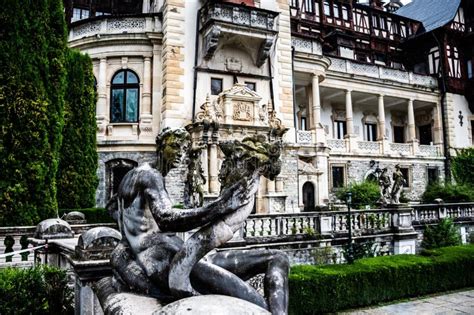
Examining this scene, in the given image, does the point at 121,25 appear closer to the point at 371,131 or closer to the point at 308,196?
the point at 308,196

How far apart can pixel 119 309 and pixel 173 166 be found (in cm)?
123

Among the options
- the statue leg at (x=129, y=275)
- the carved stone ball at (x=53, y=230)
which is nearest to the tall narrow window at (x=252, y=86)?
the carved stone ball at (x=53, y=230)

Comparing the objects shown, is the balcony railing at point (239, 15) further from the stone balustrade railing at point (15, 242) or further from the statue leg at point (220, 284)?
the statue leg at point (220, 284)

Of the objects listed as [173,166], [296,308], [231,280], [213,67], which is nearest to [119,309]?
[231,280]

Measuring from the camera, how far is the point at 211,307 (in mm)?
2090

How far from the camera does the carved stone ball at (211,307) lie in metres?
2.06

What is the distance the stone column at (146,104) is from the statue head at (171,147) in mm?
16415

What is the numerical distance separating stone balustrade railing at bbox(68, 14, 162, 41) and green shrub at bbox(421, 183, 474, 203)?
19.8 metres

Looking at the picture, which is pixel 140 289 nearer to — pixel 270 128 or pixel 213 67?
pixel 270 128

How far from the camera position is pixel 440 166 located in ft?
95.3

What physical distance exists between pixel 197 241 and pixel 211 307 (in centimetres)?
52

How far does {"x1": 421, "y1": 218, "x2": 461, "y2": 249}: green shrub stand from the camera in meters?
13.1

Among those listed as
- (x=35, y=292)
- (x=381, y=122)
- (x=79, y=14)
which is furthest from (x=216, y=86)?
(x=35, y=292)

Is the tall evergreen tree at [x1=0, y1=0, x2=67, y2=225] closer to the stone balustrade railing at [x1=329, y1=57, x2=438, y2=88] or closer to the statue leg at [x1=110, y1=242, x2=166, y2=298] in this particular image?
the statue leg at [x1=110, y1=242, x2=166, y2=298]
